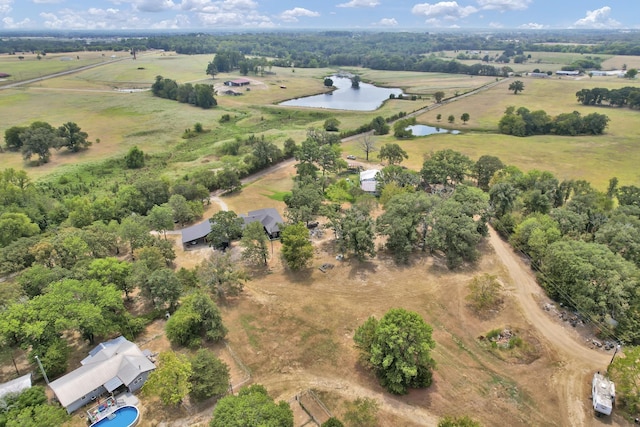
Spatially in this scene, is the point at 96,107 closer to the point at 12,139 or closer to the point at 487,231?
Answer: the point at 12,139

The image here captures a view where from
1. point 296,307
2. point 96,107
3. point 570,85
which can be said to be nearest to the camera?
point 296,307

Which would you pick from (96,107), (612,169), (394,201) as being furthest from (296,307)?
(96,107)

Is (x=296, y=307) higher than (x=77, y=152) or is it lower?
lower

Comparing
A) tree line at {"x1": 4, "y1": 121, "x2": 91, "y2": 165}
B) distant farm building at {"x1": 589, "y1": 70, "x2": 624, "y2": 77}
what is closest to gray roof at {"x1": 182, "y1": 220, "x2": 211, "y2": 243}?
tree line at {"x1": 4, "y1": 121, "x2": 91, "y2": 165}

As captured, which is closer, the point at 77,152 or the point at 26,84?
the point at 77,152

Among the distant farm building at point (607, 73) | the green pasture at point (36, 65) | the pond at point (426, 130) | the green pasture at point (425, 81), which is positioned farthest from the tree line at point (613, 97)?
the green pasture at point (36, 65)

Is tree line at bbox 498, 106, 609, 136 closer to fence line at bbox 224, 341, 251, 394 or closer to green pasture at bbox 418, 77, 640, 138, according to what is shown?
green pasture at bbox 418, 77, 640, 138
